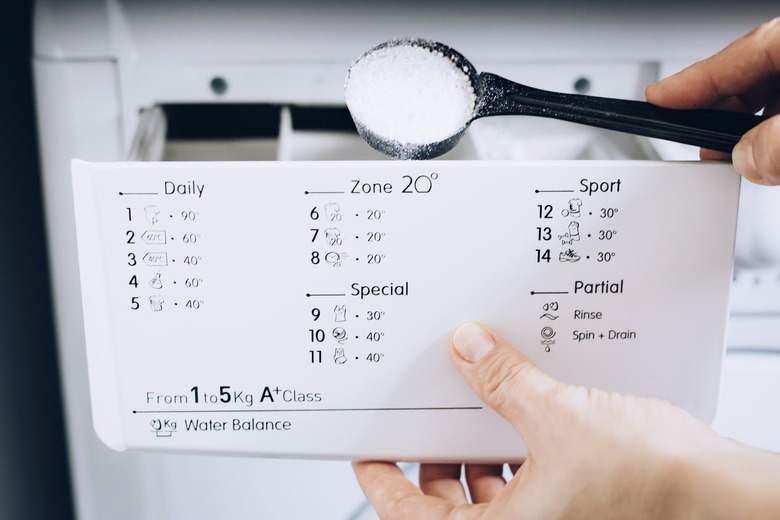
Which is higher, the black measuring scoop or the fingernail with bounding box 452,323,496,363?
the black measuring scoop

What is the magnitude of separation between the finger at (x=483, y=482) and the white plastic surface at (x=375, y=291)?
81 millimetres

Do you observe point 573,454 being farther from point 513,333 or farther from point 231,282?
point 231,282

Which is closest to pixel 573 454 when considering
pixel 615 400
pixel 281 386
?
pixel 615 400

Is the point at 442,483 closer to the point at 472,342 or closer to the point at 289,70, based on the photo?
the point at 472,342

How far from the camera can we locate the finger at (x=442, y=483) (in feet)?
1.51

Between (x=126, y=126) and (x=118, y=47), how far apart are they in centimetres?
5

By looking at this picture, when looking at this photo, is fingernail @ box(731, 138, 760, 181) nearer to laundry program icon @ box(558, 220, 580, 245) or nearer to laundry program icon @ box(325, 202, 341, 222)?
laundry program icon @ box(558, 220, 580, 245)

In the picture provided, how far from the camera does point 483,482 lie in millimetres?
462

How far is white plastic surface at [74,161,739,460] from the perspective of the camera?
1.10 ft

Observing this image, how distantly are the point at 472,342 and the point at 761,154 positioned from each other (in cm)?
16

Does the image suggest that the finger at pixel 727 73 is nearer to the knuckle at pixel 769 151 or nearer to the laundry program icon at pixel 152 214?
the knuckle at pixel 769 151

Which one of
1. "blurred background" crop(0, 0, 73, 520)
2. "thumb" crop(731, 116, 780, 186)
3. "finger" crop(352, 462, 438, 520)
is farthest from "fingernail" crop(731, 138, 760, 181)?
"blurred background" crop(0, 0, 73, 520)

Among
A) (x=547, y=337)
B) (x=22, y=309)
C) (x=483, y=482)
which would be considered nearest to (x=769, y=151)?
(x=547, y=337)

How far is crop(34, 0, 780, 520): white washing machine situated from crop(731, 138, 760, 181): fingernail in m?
0.10
